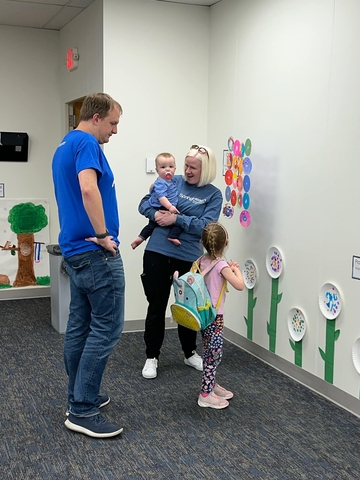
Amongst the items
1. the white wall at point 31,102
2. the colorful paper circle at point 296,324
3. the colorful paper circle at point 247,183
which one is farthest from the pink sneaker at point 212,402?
the white wall at point 31,102

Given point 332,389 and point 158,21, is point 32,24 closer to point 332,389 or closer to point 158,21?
point 158,21

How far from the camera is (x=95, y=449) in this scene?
8.97 ft

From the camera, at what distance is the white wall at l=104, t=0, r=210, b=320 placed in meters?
4.45

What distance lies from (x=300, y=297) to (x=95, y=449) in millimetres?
1556

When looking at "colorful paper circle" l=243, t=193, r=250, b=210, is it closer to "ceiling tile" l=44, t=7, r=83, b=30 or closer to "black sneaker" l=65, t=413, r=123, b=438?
"black sneaker" l=65, t=413, r=123, b=438

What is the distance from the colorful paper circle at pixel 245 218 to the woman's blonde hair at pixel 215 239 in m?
1.01

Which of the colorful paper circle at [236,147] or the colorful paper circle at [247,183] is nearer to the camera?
the colorful paper circle at [247,183]

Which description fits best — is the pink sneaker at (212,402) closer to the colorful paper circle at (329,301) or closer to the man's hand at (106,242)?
the colorful paper circle at (329,301)

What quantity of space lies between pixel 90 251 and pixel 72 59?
2826 mm

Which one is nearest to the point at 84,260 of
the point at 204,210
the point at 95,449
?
the point at 95,449

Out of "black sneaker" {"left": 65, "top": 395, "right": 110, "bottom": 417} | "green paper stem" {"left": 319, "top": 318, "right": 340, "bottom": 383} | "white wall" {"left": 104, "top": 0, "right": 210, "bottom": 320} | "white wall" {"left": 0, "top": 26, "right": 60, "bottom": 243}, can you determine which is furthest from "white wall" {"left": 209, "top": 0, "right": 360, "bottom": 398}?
"white wall" {"left": 0, "top": 26, "right": 60, "bottom": 243}

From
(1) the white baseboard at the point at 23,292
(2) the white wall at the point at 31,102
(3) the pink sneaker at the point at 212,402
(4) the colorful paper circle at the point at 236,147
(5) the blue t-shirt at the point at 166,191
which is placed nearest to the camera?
(3) the pink sneaker at the point at 212,402

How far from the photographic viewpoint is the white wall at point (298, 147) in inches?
126

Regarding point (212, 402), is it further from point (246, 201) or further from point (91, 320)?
point (246, 201)
